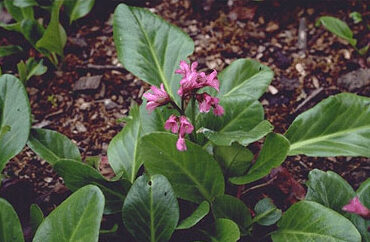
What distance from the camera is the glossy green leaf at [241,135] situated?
1513 mm

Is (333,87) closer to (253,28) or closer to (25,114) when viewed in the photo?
(253,28)

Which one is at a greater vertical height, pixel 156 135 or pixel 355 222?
pixel 156 135

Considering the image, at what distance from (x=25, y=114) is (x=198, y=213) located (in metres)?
0.65

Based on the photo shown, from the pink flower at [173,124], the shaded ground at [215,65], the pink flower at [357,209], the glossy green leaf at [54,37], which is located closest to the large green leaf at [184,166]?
the pink flower at [173,124]

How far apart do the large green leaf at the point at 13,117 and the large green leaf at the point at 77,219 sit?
0.33 m

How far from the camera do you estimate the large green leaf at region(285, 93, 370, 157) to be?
1677mm

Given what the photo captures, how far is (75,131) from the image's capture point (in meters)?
2.22

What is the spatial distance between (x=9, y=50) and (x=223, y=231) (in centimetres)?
142

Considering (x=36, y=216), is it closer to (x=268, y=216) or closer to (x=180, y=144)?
(x=180, y=144)

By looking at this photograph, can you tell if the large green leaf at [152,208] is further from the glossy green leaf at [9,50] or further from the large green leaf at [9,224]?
the glossy green leaf at [9,50]

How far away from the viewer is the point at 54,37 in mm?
2234

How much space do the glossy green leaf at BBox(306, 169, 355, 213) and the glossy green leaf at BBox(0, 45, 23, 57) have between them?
1.52 metres

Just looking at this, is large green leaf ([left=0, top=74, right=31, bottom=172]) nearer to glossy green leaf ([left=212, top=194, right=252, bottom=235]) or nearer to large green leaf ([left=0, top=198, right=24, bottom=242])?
large green leaf ([left=0, top=198, right=24, bottom=242])

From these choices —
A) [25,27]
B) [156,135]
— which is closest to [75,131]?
[25,27]
